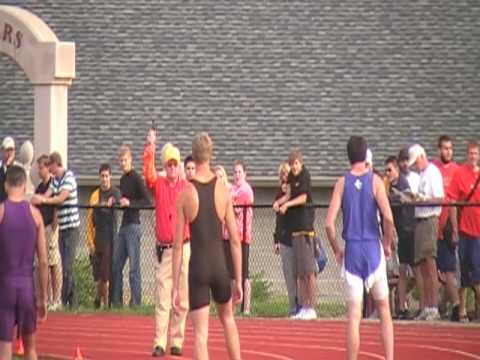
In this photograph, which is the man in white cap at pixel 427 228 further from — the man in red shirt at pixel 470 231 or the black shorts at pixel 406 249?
the man in red shirt at pixel 470 231

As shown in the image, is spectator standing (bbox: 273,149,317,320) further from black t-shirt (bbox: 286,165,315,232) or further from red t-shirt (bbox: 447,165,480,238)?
red t-shirt (bbox: 447,165,480,238)

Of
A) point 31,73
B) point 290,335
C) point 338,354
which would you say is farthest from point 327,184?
point 338,354

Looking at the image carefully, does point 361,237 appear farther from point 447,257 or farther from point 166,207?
point 447,257

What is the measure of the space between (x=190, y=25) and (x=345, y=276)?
65.5 feet

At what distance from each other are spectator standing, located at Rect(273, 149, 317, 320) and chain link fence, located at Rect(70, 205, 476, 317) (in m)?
0.27

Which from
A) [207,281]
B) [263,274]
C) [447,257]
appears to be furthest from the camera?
[263,274]

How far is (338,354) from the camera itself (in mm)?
21031

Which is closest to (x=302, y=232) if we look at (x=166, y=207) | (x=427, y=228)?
(x=427, y=228)

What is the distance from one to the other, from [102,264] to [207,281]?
36.5 ft

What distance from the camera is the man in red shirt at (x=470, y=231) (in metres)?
24.8

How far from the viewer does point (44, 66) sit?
1188 inches

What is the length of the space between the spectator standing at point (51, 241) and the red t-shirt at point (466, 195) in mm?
5791

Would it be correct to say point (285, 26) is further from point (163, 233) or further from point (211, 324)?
point (163, 233)

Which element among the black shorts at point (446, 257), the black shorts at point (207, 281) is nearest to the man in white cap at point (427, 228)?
the black shorts at point (446, 257)
